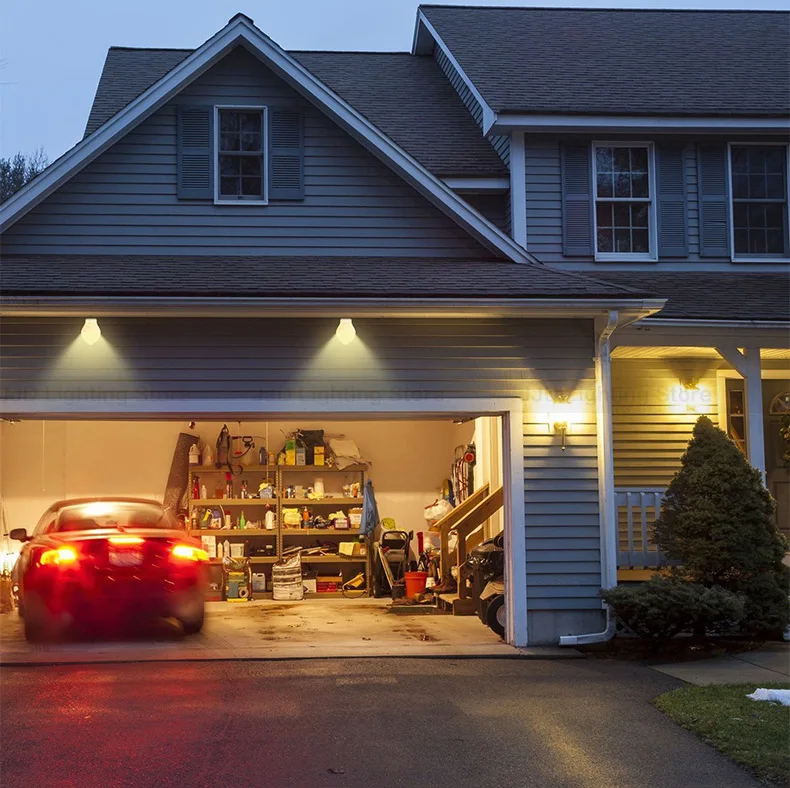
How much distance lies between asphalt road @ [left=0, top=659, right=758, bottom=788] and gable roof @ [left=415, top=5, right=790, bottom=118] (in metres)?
7.63

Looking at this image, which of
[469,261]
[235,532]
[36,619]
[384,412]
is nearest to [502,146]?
[469,261]

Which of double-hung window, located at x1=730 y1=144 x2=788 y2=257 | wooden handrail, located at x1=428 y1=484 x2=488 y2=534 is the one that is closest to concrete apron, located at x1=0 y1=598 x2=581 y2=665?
wooden handrail, located at x1=428 y1=484 x2=488 y2=534

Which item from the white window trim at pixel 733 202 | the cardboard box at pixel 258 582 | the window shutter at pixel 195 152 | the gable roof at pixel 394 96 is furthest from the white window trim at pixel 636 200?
the cardboard box at pixel 258 582

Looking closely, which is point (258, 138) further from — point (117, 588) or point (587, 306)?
point (117, 588)

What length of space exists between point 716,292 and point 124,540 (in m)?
7.35

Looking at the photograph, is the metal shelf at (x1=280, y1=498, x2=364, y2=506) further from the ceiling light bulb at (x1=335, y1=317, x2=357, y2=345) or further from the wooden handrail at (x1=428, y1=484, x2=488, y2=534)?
the ceiling light bulb at (x1=335, y1=317, x2=357, y2=345)

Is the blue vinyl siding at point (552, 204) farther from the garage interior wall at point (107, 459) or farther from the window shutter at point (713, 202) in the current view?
the garage interior wall at point (107, 459)

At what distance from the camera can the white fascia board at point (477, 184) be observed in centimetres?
1397

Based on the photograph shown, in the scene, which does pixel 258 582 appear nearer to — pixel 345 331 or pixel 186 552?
pixel 186 552

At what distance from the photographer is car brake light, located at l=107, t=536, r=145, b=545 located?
10633 mm

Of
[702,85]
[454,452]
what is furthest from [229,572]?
[702,85]

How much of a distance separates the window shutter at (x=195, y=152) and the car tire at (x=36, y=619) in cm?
480

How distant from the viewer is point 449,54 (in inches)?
630

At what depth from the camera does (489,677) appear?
9.16m
